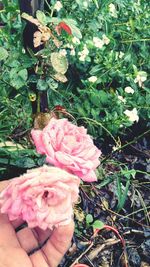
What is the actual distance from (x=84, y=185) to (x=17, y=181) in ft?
2.63

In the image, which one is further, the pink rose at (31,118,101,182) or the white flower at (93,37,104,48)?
the white flower at (93,37,104,48)

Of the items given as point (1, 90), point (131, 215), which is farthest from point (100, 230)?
point (1, 90)

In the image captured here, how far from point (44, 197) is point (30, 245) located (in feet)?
0.85

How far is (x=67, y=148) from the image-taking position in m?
1.59

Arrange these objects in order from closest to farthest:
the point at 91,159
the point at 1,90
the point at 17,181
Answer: the point at 17,181 → the point at 91,159 → the point at 1,90

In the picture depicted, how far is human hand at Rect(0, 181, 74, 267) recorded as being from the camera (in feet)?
4.86

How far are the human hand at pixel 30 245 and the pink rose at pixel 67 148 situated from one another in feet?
0.59

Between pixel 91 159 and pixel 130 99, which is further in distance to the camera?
pixel 130 99

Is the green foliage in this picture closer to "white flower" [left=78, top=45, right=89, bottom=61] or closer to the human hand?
the human hand

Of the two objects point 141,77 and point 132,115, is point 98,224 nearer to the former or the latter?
point 132,115

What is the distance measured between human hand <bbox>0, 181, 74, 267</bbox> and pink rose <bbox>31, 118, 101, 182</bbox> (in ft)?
0.59

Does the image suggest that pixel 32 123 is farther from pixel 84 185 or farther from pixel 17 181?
pixel 17 181

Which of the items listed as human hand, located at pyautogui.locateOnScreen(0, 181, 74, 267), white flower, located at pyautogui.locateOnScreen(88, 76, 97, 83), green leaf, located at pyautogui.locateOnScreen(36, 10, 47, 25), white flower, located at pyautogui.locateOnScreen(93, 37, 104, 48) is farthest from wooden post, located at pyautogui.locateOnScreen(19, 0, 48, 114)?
human hand, located at pyautogui.locateOnScreen(0, 181, 74, 267)

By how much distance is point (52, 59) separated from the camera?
5.75ft
